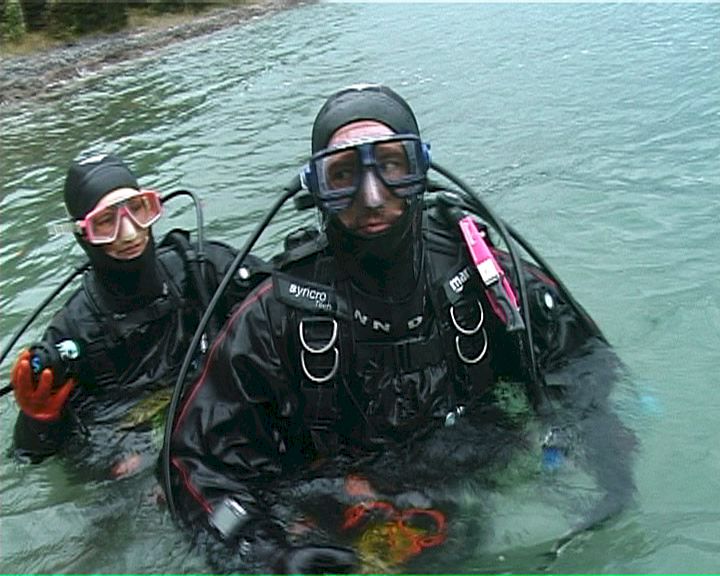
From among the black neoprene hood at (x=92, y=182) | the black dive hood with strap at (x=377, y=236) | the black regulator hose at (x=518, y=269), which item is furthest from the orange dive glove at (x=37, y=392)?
the black regulator hose at (x=518, y=269)

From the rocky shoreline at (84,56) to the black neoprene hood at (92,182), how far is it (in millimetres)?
12389

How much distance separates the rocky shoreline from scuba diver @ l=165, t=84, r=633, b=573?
14102 mm

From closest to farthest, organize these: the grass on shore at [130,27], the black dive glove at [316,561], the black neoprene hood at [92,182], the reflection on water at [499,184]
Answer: the black dive glove at [316,561]
the reflection on water at [499,184]
the black neoprene hood at [92,182]
the grass on shore at [130,27]

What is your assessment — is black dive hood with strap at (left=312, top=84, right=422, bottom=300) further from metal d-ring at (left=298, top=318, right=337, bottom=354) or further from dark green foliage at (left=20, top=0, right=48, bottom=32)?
dark green foliage at (left=20, top=0, right=48, bottom=32)

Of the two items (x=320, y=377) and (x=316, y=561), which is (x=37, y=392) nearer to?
(x=320, y=377)

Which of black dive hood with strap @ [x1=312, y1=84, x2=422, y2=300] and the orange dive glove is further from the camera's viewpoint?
the orange dive glove

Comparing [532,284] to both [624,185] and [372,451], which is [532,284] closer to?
[372,451]

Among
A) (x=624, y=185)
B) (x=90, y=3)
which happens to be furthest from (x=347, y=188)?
(x=90, y=3)

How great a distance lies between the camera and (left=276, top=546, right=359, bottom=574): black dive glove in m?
2.85

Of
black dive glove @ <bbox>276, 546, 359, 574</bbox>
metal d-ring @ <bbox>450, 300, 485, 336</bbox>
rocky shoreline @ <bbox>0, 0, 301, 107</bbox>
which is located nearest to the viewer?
black dive glove @ <bbox>276, 546, 359, 574</bbox>

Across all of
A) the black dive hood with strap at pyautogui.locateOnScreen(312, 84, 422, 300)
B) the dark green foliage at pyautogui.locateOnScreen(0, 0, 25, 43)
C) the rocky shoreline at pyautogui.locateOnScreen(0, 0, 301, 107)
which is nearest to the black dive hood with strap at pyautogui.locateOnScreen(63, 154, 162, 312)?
the black dive hood with strap at pyautogui.locateOnScreen(312, 84, 422, 300)

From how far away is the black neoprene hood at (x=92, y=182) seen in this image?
14.5 feet

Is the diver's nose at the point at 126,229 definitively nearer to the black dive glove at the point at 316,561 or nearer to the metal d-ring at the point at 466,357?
the metal d-ring at the point at 466,357

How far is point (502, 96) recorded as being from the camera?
11.9m
